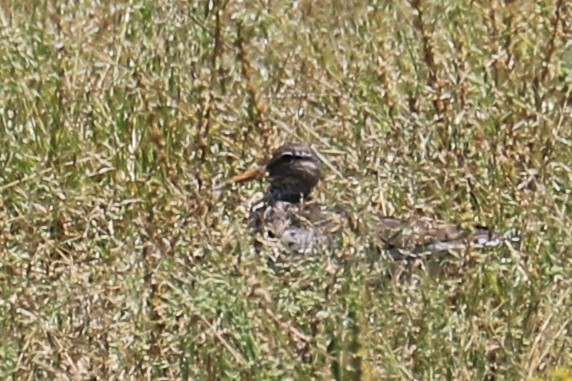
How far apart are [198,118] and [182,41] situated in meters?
0.71

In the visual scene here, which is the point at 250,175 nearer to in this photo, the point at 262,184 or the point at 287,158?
the point at 287,158

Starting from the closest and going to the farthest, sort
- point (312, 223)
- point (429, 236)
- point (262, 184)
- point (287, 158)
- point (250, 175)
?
point (312, 223) → point (429, 236) → point (250, 175) → point (287, 158) → point (262, 184)

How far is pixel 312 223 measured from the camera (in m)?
5.07

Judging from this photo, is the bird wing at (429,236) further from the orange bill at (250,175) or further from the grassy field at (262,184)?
the orange bill at (250,175)

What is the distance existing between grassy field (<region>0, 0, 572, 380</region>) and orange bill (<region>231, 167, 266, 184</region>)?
0.07 metres

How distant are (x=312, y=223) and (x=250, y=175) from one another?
4.40 feet

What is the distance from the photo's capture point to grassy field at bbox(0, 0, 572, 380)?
4504 millimetres

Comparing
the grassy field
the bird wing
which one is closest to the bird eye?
the grassy field

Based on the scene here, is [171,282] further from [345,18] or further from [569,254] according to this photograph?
[345,18]

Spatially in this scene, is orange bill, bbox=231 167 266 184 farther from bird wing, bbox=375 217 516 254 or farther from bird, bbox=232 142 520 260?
bird wing, bbox=375 217 516 254

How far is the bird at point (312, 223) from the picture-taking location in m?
4.89

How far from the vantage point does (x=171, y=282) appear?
15.4 feet

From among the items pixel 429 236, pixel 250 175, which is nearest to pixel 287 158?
pixel 250 175

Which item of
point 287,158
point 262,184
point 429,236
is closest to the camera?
point 429,236
